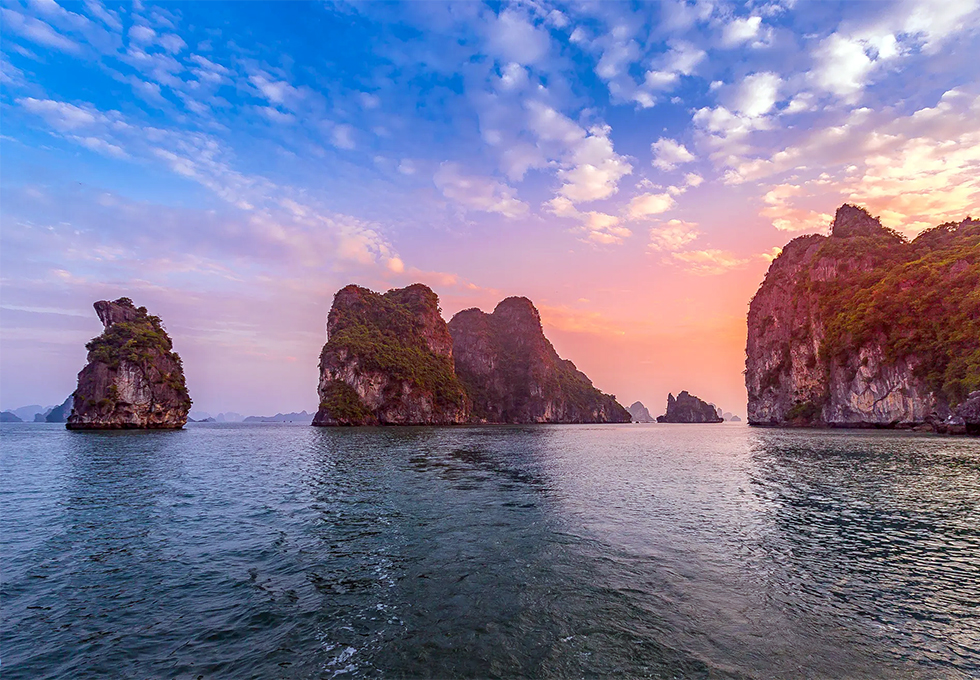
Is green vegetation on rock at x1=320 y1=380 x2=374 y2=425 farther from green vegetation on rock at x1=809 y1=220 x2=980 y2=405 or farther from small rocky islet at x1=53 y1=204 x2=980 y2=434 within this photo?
green vegetation on rock at x1=809 y1=220 x2=980 y2=405

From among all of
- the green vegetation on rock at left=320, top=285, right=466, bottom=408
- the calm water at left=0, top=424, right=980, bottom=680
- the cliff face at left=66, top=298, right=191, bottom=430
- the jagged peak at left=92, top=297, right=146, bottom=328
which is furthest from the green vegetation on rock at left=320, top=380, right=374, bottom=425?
the calm water at left=0, top=424, right=980, bottom=680

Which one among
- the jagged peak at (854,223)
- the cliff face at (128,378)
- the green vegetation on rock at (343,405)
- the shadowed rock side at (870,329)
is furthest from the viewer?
the green vegetation on rock at (343,405)

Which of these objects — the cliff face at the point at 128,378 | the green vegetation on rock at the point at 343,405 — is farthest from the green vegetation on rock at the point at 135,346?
the green vegetation on rock at the point at 343,405

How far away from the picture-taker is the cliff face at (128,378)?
106938 mm

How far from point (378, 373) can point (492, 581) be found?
488 ft

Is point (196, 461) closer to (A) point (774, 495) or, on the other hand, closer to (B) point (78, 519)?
(B) point (78, 519)

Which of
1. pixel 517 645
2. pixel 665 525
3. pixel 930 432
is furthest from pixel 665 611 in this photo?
pixel 930 432

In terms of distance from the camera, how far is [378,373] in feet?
511

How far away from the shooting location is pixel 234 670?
8.60 metres

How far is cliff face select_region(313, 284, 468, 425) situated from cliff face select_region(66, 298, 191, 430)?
146ft

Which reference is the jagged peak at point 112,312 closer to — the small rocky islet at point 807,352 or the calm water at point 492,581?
the small rocky islet at point 807,352

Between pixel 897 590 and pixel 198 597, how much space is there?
2104 cm

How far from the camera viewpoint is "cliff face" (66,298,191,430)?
351 feet

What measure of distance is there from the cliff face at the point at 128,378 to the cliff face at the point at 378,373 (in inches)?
1747
